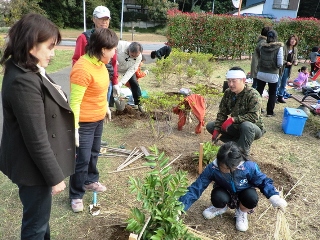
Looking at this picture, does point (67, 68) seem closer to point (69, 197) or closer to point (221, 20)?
point (221, 20)

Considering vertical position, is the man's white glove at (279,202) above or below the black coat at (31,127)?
below

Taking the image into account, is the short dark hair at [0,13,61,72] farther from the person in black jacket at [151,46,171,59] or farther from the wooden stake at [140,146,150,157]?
the person in black jacket at [151,46,171,59]

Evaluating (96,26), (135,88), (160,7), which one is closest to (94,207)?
(96,26)

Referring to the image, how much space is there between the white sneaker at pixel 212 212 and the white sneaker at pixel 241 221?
17 centimetres

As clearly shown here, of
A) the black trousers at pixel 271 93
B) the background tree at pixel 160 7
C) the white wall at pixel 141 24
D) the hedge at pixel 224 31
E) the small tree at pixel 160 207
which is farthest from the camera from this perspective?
the white wall at pixel 141 24

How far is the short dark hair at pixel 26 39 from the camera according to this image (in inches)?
57.9

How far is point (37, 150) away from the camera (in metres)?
1.58

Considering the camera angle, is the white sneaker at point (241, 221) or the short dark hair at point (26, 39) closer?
the short dark hair at point (26, 39)

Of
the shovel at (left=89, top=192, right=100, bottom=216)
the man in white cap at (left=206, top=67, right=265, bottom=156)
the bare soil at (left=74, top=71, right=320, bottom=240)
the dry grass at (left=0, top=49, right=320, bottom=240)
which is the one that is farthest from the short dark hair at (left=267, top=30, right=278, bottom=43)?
the shovel at (left=89, top=192, right=100, bottom=216)

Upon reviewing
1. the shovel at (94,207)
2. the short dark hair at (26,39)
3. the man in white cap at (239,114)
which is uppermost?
the short dark hair at (26,39)

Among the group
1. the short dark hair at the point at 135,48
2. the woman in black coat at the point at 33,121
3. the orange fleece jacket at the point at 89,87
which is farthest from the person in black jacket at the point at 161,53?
the woman in black coat at the point at 33,121

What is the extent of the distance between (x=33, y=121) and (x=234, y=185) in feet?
6.17

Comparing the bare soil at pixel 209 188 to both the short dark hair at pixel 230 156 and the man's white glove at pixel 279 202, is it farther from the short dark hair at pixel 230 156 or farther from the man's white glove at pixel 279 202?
the short dark hair at pixel 230 156

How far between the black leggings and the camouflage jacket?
1238 mm
